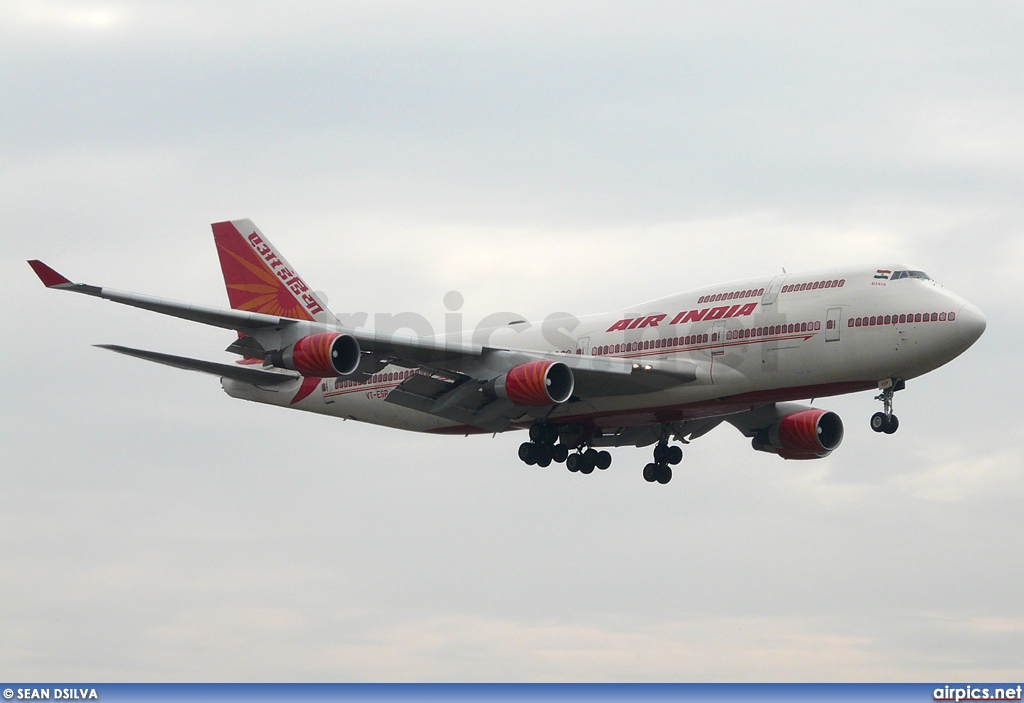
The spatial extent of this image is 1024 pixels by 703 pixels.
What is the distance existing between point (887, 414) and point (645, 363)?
781 centimetres

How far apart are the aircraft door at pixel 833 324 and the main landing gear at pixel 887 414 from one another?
7.25 feet

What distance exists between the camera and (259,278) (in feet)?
188

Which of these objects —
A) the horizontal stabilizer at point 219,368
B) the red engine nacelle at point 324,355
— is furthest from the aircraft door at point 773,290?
the horizontal stabilizer at point 219,368

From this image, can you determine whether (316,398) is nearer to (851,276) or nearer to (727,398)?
(727,398)

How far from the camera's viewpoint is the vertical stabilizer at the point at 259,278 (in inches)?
2223

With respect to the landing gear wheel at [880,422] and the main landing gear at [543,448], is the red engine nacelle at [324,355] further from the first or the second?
the landing gear wheel at [880,422]

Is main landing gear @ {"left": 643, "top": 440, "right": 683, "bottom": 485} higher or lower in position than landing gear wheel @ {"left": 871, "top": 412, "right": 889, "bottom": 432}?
higher

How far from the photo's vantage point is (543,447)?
5075cm

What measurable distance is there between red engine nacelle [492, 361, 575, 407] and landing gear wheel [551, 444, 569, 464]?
6.04 m

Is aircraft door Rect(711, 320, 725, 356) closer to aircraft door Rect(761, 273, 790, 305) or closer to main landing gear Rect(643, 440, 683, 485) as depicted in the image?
aircraft door Rect(761, 273, 790, 305)

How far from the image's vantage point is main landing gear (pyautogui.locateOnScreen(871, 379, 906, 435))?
4369 centimetres

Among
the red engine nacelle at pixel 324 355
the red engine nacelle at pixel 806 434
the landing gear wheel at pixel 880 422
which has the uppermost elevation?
Answer: the red engine nacelle at pixel 806 434

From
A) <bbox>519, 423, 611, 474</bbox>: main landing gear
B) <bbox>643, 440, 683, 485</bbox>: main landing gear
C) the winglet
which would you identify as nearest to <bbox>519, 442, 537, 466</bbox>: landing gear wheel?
<bbox>519, 423, 611, 474</bbox>: main landing gear

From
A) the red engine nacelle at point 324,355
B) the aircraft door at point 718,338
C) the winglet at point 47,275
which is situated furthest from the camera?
the aircraft door at point 718,338
